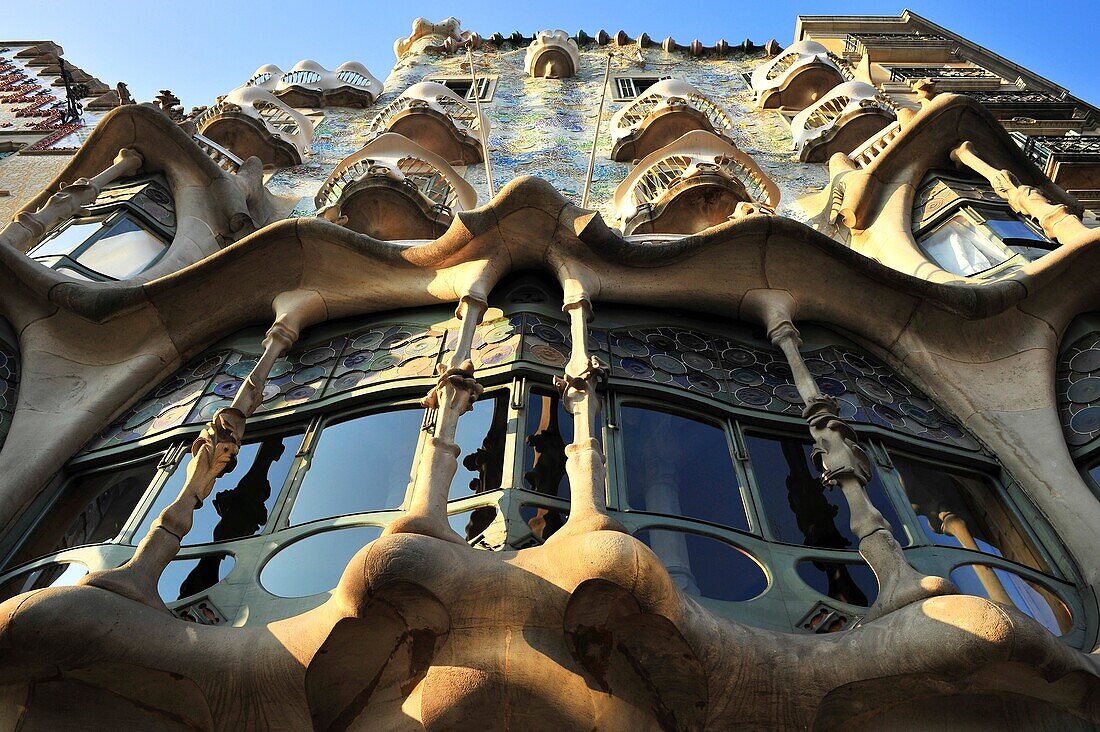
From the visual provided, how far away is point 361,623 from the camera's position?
15.2 ft

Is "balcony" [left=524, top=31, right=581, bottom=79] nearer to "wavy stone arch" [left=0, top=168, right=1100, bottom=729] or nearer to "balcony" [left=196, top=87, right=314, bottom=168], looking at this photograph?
"balcony" [left=196, top=87, right=314, bottom=168]

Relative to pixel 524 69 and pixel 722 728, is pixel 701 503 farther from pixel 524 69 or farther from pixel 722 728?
pixel 524 69

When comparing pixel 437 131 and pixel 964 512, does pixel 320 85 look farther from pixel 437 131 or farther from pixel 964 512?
pixel 964 512

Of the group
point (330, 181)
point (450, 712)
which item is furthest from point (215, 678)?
point (330, 181)

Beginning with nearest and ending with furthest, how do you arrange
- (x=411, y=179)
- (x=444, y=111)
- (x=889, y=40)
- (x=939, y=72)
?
(x=411, y=179) < (x=444, y=111) < (x=939, y=72) < (x=889, y=40)

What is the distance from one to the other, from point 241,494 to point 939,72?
2182cm

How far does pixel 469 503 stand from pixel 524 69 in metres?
19.7

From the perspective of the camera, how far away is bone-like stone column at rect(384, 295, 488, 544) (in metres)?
4.81

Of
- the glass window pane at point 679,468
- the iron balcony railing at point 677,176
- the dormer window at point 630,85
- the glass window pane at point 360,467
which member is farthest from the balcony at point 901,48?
the glass window pane at point 360,467

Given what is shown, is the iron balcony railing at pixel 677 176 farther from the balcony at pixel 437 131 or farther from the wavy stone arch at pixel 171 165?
the wavy stone arch at pixel 171 165

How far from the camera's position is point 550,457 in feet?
20.5

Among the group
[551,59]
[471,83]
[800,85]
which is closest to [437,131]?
[471,83]

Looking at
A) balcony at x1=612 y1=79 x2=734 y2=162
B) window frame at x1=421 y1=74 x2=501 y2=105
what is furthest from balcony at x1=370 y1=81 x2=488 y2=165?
window frame at x1=421 y1=74 x2=501 y2=105

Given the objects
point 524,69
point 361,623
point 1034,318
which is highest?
point 524,69
